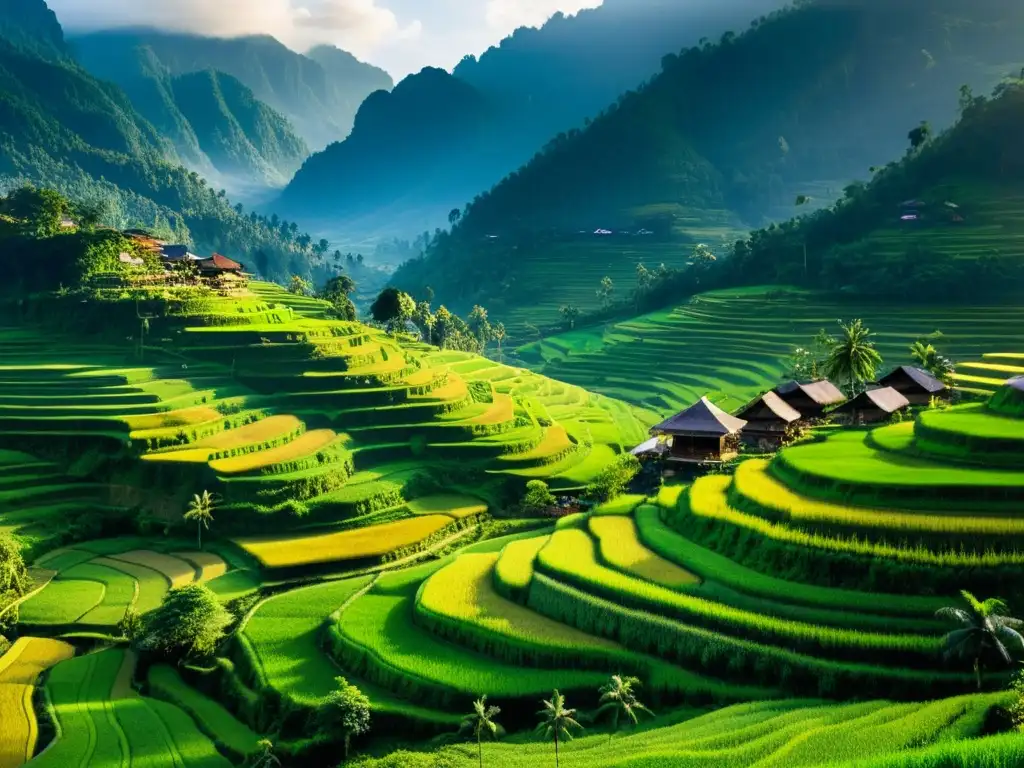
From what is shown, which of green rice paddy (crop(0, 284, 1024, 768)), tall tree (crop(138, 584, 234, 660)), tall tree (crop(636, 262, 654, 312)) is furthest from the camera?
tall tree (crop(636, 262, 654, 312))

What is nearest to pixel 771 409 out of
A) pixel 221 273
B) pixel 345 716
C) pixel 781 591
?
pixel 781 591

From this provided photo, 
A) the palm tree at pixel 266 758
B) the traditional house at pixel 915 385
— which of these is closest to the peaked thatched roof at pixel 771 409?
the traditional house at pixel 915 385

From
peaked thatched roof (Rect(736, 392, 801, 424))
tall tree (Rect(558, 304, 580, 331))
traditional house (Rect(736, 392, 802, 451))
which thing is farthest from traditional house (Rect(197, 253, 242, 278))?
traditional house (Rect(736, 392, 802, 451))

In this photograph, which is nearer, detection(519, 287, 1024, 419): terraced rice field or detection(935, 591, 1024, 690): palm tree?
detection(935, 591, 1024, 690): palm tree

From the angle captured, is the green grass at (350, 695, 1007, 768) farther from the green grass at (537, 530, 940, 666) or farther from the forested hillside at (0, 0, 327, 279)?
the forested hillside at (0, 0, 327, 279)

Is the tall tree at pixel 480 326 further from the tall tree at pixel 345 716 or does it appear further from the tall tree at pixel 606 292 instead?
the tall tree at pixel 345 716
